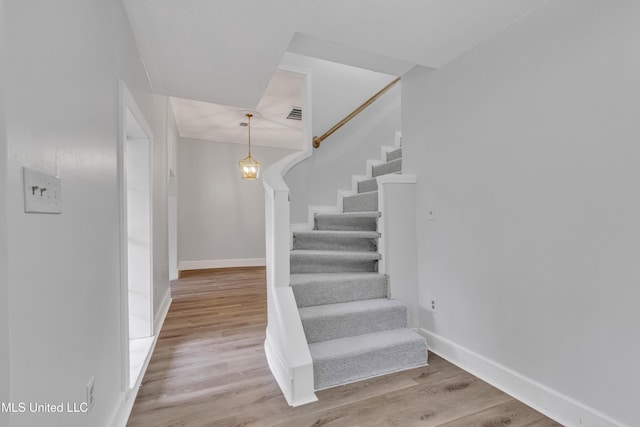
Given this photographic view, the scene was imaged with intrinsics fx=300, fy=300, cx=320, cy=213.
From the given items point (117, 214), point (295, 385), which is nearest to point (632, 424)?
point (295, 385)

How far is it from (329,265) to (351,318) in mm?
623

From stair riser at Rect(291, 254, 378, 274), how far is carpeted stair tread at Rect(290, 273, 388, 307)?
3.7 inches

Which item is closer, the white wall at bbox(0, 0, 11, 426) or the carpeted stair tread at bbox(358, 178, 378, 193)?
the white wall at bbox(0, 0, 11, 426)

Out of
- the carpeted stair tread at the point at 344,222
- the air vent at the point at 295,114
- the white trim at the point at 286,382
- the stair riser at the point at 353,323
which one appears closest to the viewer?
the white trim at the point at 286,382

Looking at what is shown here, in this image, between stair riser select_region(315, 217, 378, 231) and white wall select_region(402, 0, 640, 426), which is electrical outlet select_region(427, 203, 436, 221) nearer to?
white wall select_region(402, 0, 640, 426)

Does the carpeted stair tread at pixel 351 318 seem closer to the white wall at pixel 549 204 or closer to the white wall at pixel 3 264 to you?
the white wall at pixel 549 204

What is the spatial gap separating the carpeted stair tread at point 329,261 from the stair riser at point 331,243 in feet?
0.67

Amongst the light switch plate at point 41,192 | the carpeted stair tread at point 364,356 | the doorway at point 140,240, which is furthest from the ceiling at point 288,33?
the carpeted stair tread at point 364,356

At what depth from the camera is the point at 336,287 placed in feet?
8.25

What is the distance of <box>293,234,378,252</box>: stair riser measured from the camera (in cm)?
307

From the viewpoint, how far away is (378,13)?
5.81 ft

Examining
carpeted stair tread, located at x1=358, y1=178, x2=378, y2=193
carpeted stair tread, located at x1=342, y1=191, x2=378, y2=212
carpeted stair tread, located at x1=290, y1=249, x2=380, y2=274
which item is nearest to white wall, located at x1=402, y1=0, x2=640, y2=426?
carpeted stair tread, located at x1=290, y1=249, x2=380, y2=274

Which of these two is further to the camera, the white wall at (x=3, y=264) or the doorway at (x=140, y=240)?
the doorway at (x=140, y=240)

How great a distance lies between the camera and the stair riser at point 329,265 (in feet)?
9.02
